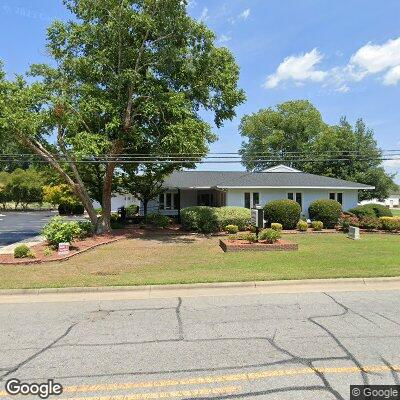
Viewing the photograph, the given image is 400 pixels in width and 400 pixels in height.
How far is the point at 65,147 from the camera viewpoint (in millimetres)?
20672

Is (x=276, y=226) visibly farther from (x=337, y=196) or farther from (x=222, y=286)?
(x=222, y=286)

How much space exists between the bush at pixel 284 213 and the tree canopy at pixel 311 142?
81.3ft

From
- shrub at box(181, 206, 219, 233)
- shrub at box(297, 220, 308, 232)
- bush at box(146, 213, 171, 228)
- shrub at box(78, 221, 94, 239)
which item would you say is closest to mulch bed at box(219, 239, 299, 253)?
shrub at box(181, 206, 219, 233)

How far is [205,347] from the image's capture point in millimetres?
5746

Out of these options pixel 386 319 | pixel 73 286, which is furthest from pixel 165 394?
pixel 73 286

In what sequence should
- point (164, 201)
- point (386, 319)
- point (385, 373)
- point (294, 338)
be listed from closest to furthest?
point (385, 373), point (294, 338), point (386, 319), point (164, 201)

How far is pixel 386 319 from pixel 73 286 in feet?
22.8

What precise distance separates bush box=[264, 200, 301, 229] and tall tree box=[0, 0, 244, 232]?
6674 mm

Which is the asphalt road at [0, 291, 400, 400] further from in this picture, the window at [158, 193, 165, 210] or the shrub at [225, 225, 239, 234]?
the window at [158, 193, 165, 210]

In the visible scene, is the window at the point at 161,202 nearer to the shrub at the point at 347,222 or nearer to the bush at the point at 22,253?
the shrub at the point at 347,222

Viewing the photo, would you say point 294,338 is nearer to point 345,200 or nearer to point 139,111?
point 139,111

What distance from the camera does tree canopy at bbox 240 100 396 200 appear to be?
51438 millimetres

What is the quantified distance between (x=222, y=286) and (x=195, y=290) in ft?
2.33

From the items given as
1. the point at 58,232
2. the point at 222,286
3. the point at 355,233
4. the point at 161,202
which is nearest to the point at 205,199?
the point at 161,202
